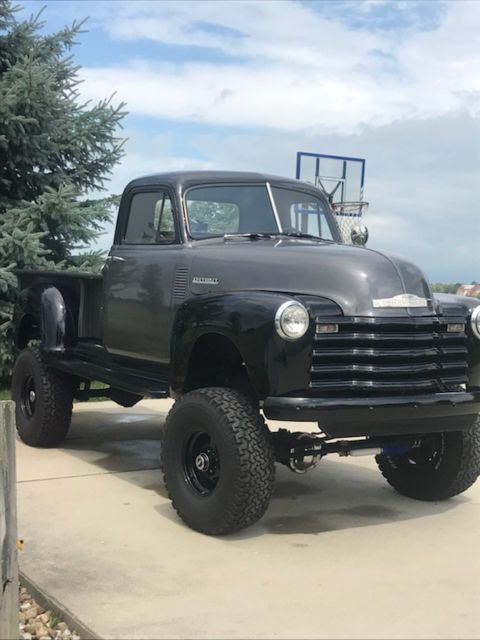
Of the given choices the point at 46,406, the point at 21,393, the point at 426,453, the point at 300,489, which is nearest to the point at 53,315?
the point at 46,406

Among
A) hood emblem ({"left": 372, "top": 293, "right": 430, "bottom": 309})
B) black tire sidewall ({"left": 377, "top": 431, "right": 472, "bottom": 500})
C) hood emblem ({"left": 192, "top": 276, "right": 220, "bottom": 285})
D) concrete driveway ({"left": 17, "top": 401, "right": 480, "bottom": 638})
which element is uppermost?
hood emblem ({"left": 192, "top": 276, "right": 220, "bottom": 285})

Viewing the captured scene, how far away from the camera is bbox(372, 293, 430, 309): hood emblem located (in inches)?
172

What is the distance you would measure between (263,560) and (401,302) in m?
1.58

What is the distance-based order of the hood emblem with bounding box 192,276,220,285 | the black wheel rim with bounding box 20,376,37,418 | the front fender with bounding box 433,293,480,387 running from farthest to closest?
the black wheel rim with bounding box 20,376,37,418 < the hood emblem with bounding box 192,276,220,285 < the front fender with bounding box 433,293,480,387

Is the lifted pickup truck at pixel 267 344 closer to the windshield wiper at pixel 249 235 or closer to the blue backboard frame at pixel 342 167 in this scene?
the windshield wiper at pixel 249 235

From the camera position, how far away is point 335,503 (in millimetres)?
5223

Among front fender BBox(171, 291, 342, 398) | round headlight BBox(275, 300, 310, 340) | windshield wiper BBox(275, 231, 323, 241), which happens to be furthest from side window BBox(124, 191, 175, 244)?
round headlight BBox(275, 300, 310, 340)

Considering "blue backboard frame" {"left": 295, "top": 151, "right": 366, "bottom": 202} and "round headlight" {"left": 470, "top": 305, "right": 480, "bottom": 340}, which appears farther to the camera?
"blue backboard frame" {"left": 295, "top": 151, "right": 366, "bottom": 202}

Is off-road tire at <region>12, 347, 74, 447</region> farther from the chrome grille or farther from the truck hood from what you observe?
the chrome grille

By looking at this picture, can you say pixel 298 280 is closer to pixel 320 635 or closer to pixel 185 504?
pixel 185 504

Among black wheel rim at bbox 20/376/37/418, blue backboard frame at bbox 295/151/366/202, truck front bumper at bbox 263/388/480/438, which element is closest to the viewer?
truck front bumper at bbox 263/388/480/438

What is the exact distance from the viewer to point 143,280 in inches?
219

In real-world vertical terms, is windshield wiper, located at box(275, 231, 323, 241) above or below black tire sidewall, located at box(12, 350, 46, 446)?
above

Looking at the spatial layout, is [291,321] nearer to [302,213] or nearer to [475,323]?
[475,323]
